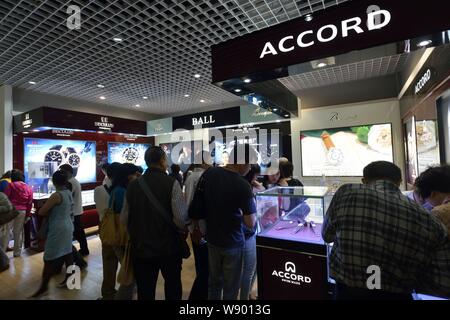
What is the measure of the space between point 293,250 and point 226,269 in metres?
0.55

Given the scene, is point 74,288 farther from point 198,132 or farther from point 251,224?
point 198,132

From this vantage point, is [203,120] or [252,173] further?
[203,120]

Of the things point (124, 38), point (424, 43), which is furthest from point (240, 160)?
point (124, 38)

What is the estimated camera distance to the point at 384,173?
1319mm

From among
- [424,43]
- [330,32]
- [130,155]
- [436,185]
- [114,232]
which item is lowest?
[114,232]

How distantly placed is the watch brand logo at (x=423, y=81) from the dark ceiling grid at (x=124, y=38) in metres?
1.27

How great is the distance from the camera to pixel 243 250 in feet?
6.39

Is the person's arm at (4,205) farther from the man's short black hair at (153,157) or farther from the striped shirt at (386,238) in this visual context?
the striped shirt at (386,238)

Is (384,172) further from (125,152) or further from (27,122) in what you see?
(125,152)

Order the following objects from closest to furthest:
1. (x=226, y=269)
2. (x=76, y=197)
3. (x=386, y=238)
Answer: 1. (x=386, y=238)
2. (x=226, y=269)
3. (x=76, y=197)

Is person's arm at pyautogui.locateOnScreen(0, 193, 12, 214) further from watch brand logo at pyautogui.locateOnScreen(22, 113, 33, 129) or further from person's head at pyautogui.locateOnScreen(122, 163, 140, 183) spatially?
person's head at pyautogui.locateOnScreen(122, 163, 140, 183)

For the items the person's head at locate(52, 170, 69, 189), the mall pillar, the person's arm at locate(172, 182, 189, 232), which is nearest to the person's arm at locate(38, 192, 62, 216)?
the person's head at locate(52, 170, 69, 189)

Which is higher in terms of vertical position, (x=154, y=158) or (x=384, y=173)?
(x=154, y=158)
